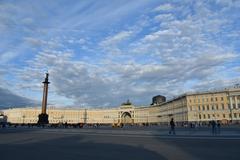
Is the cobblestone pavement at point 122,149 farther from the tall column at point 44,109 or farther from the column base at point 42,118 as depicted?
the tall column at point 44,109

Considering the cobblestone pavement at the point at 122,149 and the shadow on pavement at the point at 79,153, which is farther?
the cobblestone pavement at the point at 122,149

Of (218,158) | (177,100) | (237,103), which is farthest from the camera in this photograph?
(177,100)

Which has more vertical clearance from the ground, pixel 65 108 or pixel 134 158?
pixel 65 108

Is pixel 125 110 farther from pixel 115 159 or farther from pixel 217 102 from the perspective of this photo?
pixel 115 159

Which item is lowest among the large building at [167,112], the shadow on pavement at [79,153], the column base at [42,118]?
the shadow on pavement at [79,153]

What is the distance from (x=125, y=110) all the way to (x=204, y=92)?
83.4 metres

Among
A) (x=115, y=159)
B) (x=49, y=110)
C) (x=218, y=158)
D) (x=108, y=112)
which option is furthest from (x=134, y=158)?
(x=108, y=112)

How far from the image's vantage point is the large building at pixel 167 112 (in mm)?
108312

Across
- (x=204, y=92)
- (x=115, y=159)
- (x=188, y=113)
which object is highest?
(x=204, y=92)

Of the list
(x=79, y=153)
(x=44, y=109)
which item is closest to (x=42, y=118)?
(x=44, y=109)

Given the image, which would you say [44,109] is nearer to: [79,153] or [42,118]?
[42,118]

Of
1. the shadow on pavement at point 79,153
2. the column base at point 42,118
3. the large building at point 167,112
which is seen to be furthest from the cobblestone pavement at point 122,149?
the large building at point 167,112

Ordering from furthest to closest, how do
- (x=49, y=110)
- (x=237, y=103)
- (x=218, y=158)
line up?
(x=49, y=110) → (x=237, y=103) → (x=218, y=158)

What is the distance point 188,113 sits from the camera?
117m
